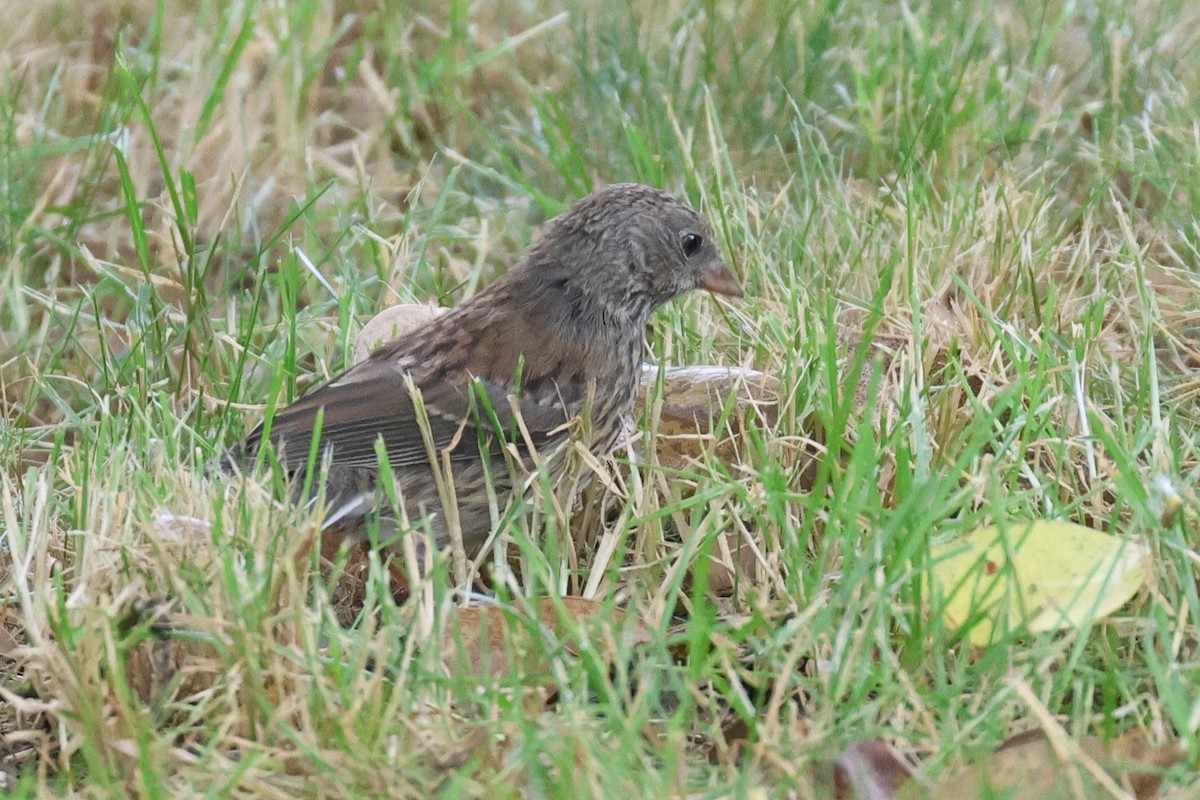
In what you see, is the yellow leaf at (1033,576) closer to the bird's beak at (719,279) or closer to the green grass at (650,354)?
the green grass at (650,354)

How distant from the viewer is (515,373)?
139 inches

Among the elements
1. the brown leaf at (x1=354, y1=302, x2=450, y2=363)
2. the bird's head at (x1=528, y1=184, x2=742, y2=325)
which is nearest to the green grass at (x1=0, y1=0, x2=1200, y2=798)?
the brown leaf at (x1=354, y1=302, x2=450, y2=363)

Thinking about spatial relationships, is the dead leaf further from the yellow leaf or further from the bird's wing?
the bird's wing

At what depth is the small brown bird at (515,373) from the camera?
3.37 m

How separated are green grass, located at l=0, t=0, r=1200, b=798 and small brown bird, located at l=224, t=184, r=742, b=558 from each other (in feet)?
0.55

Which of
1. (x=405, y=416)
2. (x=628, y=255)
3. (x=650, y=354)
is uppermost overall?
(x=628, y=255)

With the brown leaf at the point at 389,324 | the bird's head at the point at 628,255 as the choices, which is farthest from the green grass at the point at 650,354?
the bird's head at the point at 628,255

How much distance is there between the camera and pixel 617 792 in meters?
2.18

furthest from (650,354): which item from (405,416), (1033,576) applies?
(1033,576)

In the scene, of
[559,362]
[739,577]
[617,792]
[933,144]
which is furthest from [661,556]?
[933,144]

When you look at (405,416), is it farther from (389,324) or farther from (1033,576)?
(1033,576)

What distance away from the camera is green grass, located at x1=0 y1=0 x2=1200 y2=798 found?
8.02 ft

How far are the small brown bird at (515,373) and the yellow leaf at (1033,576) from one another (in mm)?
884

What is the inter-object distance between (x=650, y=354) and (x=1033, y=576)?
1466mm
